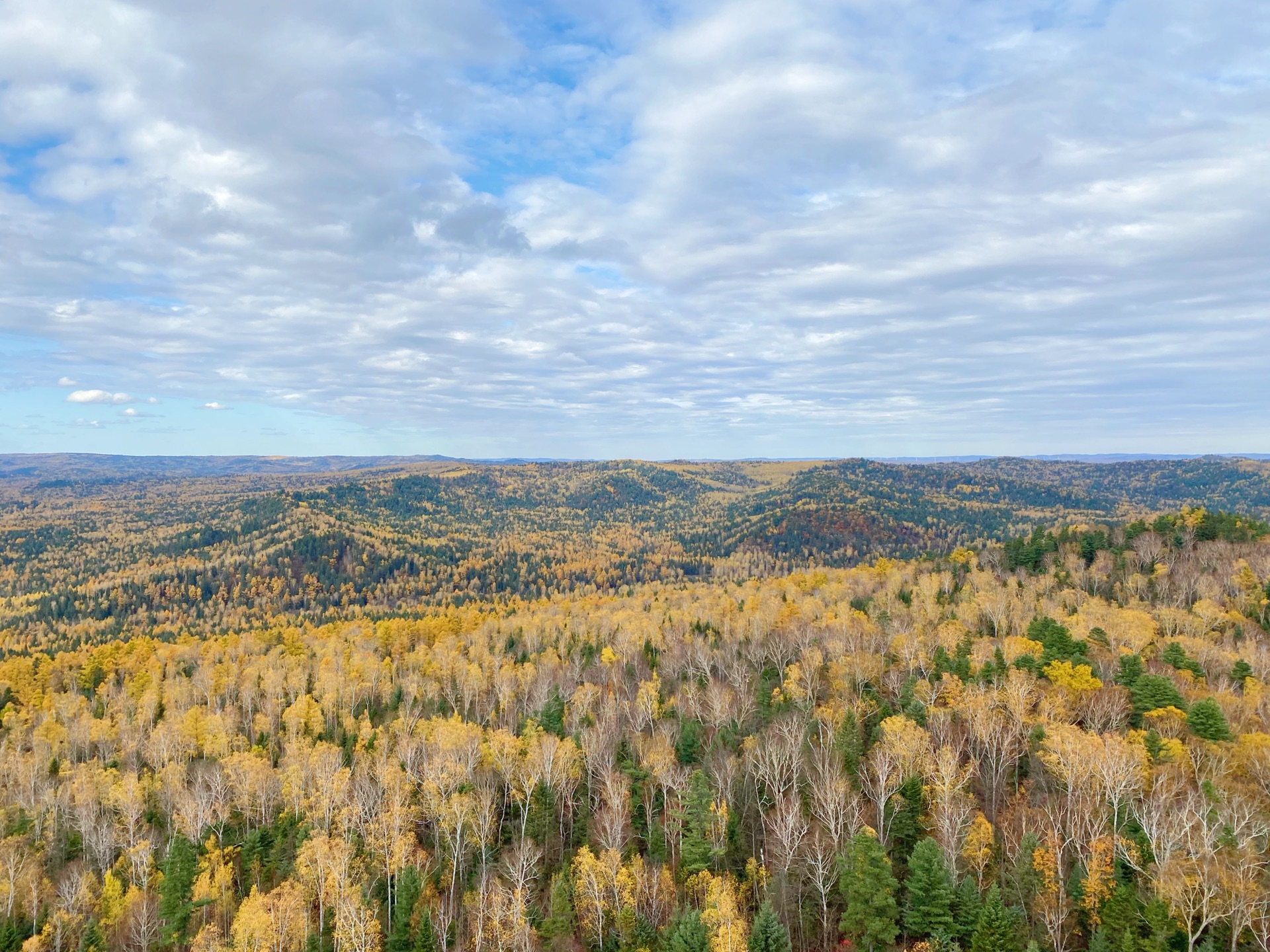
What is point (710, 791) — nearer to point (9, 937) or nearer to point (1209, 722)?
point (1209, 722)

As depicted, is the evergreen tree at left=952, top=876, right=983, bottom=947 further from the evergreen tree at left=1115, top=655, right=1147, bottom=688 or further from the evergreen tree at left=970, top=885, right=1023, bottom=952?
the evergreen tree at left=1115, top=655, right=1147, bottom=688

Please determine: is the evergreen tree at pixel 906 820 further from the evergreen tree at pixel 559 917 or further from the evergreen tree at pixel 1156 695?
the evergreen tree at pixel 559 917

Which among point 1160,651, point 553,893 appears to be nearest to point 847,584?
point 1160,651

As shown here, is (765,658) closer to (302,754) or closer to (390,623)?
(302,754)

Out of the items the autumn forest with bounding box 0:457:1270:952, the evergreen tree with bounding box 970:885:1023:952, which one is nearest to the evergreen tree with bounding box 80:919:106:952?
the autumn forest with bounding box 0:457:1270:952

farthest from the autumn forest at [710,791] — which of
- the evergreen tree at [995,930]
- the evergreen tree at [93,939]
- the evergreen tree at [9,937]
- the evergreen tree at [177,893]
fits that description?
the evergreen tree at [9,937]
